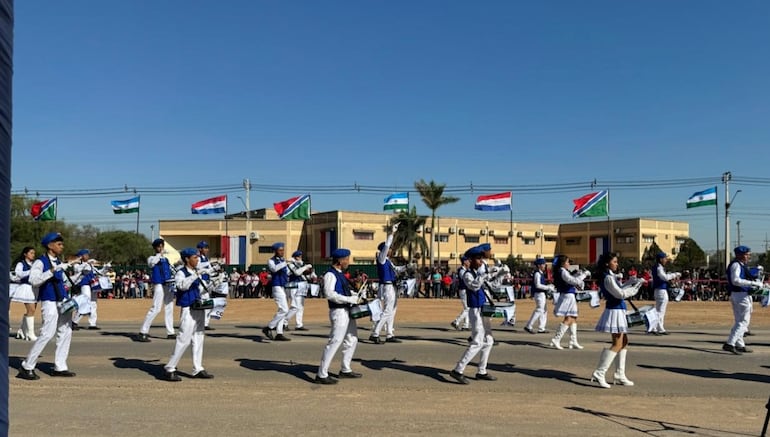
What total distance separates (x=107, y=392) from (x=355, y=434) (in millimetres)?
4054

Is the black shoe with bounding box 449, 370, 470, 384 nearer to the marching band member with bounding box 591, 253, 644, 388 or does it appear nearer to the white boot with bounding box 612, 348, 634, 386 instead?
the marching band member with bounding box 591, 253, 644, 388

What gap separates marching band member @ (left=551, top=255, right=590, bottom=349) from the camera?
12.3m

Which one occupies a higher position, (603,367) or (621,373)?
(603,367)

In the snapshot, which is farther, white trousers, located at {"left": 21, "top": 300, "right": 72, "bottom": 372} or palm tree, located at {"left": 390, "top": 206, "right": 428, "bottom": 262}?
palm tree, located at {"left": 390, "top": 206, "right": 428, "bottom": 262}

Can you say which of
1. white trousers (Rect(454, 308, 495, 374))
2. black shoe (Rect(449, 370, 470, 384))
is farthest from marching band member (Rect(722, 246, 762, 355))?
black shoe (Rect(449, 370, 470, 384))

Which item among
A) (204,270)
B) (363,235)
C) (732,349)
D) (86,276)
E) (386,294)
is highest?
(363,235)

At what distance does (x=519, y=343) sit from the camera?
1324 centimetres

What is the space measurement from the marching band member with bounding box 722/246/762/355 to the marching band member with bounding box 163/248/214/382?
10002 millimetres

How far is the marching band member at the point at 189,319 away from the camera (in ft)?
29.3

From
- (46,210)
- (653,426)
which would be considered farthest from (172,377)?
(46,210)

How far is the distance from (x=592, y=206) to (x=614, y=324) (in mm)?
33665

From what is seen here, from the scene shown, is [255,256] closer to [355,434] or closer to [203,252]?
[203,252]

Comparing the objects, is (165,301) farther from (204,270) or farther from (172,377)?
(172,377)

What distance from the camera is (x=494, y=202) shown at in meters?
46.1
